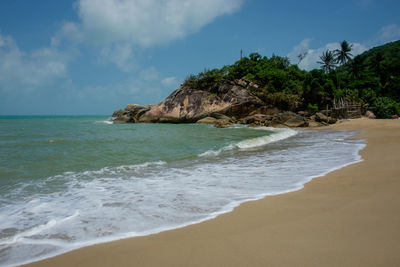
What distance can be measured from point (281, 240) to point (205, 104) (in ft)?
99.0

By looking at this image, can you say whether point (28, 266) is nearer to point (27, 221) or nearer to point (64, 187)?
point (27, 221)

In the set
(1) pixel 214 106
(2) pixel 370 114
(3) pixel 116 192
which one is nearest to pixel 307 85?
(2) pixel 370 114

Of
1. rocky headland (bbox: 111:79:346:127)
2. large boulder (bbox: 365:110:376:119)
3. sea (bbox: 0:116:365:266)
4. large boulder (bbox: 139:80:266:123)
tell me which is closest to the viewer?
sea (bbox: 0:116:365:266)

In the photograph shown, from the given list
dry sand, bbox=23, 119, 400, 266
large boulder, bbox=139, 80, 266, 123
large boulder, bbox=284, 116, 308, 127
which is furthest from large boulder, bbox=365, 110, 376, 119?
dry sand, bbox=23, 119, 400, 266

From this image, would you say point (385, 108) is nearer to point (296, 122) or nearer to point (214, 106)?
point (296, 122)

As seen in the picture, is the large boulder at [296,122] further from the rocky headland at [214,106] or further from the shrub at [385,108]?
the shrub at [385,108]

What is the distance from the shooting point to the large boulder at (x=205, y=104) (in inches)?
1213

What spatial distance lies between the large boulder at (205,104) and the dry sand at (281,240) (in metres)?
27.9

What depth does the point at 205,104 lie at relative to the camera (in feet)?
105

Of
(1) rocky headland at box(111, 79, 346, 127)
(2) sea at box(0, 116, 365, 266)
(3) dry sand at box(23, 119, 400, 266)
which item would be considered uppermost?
(1) rocky headland at box(111, 79, 346, 127)

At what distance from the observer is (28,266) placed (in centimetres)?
216

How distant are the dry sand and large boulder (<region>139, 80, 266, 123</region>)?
2788 centimetres

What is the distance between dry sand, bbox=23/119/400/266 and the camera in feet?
6.45

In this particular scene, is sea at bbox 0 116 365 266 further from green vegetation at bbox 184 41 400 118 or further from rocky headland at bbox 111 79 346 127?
green vegetation at bbox 184 41 400 118
